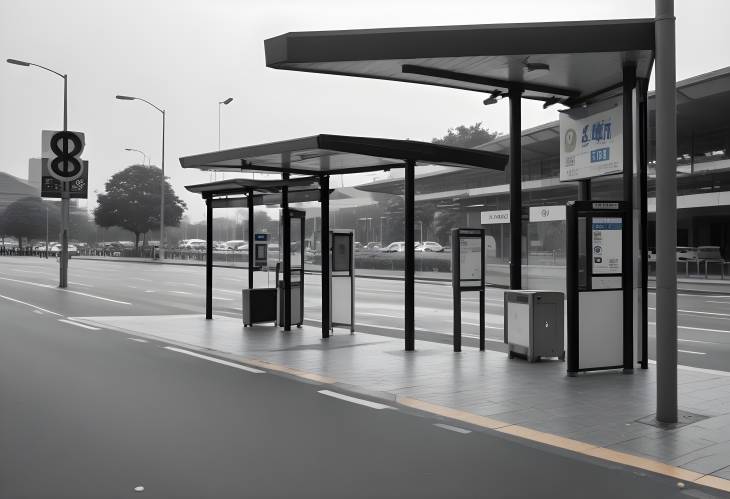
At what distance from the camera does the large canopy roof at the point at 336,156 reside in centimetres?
975

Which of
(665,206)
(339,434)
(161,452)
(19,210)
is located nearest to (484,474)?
(339,434)

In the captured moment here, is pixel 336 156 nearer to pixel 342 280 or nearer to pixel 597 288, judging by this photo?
pixel 342 280

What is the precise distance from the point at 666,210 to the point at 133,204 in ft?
276

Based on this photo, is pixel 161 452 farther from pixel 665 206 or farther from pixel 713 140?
pixel 713 140

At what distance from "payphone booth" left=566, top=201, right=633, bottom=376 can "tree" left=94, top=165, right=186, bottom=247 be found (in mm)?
79944

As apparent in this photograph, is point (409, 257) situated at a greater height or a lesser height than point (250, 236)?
lesser

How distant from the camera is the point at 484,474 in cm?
501

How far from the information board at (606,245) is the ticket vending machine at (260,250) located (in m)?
7.95

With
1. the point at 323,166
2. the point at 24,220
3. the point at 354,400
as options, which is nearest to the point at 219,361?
the point at 354,400

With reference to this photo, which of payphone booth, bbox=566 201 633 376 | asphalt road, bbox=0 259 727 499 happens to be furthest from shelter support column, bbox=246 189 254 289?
payphone booth, bbox=566 201 633 376

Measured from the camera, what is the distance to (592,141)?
9352 millimetres

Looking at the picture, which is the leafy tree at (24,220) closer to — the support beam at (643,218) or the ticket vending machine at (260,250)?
the ticket vending machine at (260,250)

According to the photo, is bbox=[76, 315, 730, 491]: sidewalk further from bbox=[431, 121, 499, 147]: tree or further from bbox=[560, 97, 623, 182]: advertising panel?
bbox=[431, 121, 499, 147]: tree

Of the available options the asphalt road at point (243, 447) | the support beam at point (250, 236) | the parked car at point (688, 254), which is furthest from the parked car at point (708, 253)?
the asphalt road at point (243, 447)
